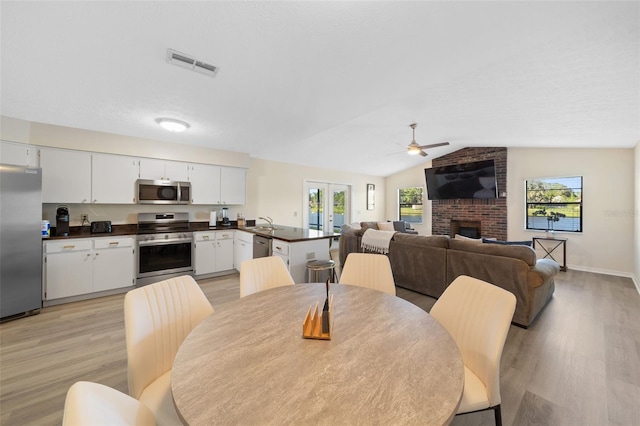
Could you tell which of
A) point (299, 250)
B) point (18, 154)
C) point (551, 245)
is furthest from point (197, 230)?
point (551, 245)

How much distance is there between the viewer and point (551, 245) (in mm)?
5340

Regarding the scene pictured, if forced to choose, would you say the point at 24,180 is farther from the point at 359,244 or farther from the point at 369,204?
the point at 369,204

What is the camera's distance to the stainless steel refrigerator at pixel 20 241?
2676 millimetres

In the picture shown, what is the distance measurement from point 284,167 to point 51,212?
13.1 feet

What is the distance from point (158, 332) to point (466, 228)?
7312 mm

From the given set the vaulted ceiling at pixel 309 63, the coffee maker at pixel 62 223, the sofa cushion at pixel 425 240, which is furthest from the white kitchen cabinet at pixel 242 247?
the sofa cushion at pixel 425 240

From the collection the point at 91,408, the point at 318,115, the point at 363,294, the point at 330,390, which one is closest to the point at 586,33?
the point at 318,115

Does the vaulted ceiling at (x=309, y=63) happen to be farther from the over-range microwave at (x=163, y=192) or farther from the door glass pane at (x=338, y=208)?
the door glass pane at (x=338, y=208)

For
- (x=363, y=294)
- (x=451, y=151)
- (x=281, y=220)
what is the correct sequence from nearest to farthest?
(x=363, y=294) < (x=281, y=220) < (x=451, y=151)

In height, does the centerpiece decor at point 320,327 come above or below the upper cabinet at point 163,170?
below

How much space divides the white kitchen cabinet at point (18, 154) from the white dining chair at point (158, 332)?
3.25m

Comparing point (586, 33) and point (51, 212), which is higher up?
point (586, 33)

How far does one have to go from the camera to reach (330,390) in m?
0.78

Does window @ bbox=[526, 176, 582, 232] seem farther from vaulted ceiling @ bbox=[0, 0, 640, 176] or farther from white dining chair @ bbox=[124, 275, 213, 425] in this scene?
white dining chair @ bbox=[124, 275, 213, 425]
